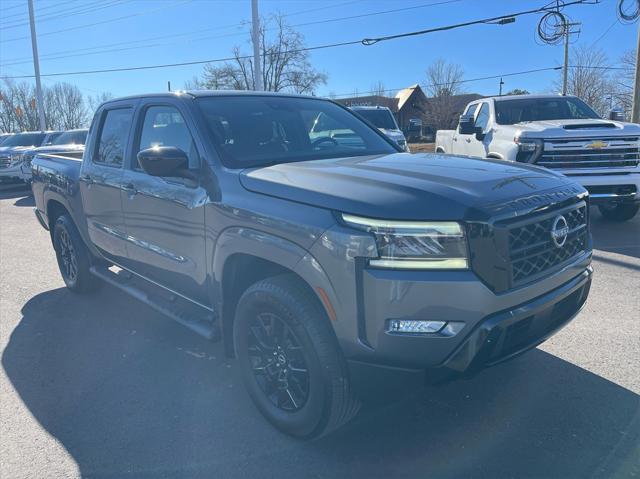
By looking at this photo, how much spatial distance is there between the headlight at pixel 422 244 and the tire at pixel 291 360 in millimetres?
507

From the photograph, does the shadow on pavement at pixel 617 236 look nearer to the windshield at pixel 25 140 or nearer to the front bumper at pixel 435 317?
the front bumper at pixel 435 317

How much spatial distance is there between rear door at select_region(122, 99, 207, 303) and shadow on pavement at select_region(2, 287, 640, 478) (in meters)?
0.66

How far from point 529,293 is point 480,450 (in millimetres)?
898

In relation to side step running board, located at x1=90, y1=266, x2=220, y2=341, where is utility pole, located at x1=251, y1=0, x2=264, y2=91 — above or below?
above

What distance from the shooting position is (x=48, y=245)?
27.3 feet

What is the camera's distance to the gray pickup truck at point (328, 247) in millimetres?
2367

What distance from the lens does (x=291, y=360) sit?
9.44 ft

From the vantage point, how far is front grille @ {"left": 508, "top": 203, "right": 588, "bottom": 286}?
2496mm

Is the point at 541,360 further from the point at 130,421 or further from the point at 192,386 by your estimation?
the point at 130,421

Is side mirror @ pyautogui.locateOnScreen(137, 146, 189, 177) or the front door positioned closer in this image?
side mirror @ pyautogui.locateOnScreen(137, 146, 189, 177)

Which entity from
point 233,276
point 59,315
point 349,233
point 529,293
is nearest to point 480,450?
point 529,293

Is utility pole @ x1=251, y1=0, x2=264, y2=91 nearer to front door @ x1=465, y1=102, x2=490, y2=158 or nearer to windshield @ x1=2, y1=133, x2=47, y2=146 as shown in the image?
windshield @ x1=2, y1=133, x2=47, y2=146

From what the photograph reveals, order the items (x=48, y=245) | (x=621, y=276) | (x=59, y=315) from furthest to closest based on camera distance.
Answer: (x=48, y=245) < (x=621, y=276) < (x=59, y=315)

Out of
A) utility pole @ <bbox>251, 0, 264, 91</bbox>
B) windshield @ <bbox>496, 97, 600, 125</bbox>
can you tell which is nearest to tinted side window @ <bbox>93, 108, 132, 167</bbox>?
windshield @ <bbox>496, 97, 600, 125</bbox>
